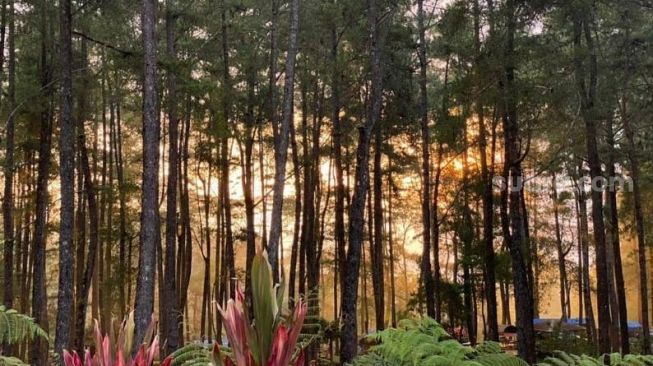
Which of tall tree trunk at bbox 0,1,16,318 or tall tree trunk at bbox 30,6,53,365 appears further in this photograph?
tall tree trunk at bbox 30,6,53,365

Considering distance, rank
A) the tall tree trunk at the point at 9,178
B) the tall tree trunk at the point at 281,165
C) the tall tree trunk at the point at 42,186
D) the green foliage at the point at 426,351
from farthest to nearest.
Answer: the tall tree trunk at the point at 42,186 < the tall tree trunk at the point at 9,178 < the tall tree trunk at the point at 281,165 < the green foliage at the point at 426,351

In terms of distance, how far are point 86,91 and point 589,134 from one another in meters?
12.9

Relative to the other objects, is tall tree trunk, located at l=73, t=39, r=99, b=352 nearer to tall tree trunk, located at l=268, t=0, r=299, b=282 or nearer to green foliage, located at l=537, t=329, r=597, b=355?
tall tree trunk, located at l=268, t=0, r=299, b=282

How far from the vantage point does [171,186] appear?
14.2 m

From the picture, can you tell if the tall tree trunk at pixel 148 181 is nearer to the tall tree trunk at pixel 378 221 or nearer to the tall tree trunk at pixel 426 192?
the tall tree trunk at pixel 378 221

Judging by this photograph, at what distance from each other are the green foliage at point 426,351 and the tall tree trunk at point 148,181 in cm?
560

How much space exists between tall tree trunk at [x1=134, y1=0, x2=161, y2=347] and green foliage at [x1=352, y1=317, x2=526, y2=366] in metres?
5.60

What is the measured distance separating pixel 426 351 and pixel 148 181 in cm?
675

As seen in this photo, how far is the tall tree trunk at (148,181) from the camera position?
8.95m

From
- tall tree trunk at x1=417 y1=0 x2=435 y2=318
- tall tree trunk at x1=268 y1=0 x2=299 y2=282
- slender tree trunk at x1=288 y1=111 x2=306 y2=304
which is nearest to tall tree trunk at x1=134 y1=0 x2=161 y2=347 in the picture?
tall tree trunk at x1=268 y1=0 x2=299 y2=282

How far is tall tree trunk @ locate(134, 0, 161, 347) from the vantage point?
8953mm

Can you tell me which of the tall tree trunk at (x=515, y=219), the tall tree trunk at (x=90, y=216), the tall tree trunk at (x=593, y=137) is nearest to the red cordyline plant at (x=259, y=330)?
the tall tree trunk at (x=515, y=219)

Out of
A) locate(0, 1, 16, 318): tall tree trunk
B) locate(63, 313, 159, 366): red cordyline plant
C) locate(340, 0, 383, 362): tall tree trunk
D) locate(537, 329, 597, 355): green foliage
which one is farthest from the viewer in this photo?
locate(537, 329, 597, 355): green foliage

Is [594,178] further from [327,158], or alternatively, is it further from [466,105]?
[327,158]
